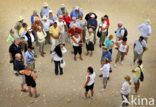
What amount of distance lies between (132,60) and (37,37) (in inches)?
197

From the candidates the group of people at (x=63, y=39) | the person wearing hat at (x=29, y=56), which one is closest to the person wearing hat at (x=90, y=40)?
the group of people at (x=63, y=39)

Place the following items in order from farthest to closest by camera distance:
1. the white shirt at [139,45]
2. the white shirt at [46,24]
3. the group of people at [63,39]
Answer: the white shirt at [46,24] < the white shirt at [139,45] < the group of people at [63,39]

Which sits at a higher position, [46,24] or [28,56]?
[46,24]

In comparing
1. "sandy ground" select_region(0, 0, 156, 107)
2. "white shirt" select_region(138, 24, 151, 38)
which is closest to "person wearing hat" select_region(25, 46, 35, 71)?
"sandy ground" select_region(0, 0, 156, 107)

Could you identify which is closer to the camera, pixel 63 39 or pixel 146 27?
pixel 146 27

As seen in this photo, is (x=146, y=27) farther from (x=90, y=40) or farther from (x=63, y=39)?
(x=63, y=39)

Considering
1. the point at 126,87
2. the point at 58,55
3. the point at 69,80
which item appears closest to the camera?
the point at 126,87

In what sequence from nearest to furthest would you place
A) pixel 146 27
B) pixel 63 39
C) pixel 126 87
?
1. pixel 126 87
2. pixel 146 27
3. pixel 63 39

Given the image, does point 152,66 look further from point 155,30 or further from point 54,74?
point 54,74

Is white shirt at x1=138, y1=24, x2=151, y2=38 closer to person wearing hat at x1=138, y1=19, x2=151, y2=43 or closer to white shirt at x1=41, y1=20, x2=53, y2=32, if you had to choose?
person wearing hat at x1=138, y1=19, x2=151, y2=43

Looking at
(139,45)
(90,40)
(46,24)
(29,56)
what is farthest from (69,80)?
(139,45)

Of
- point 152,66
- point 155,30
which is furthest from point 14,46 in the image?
point 155,30

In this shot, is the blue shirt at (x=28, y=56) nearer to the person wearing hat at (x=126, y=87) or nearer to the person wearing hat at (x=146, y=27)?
the person wearing hat at (x=126, y=87)

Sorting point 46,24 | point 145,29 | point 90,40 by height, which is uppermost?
point 46,24
